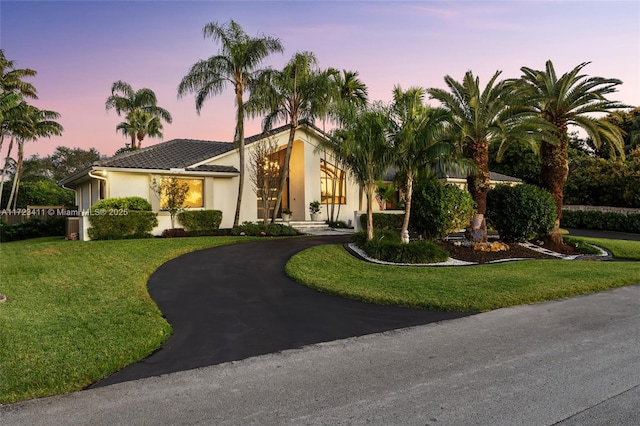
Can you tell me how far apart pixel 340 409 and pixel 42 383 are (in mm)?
2980

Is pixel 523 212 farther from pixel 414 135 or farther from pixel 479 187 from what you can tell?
pixel 414 135

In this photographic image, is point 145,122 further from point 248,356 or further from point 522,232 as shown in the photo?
point 248,356

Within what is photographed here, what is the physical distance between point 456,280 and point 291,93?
43.6 feet

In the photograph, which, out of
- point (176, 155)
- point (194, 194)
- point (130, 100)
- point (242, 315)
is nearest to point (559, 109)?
point (242, 315)

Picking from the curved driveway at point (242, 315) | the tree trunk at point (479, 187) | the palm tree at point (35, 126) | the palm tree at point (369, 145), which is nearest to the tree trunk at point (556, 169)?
the tree trunk at point (479, 187)

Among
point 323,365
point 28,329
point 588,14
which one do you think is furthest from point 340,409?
point 588,14

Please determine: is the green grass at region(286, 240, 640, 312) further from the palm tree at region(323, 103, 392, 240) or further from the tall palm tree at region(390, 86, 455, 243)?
the tall palm tree at region(390, 86, 455, 243)

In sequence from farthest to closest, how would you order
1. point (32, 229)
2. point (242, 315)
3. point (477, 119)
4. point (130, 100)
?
point (130, 100) → point (32, 229) → point (477, 119) → point (242, 315)

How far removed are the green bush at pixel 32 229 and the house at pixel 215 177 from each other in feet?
5.88

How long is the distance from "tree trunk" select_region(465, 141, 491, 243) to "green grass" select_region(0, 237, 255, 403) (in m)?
10.9

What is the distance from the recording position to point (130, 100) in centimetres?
3512

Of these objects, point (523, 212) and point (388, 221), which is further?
point (388, 221)

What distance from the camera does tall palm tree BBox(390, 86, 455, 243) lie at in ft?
42.7

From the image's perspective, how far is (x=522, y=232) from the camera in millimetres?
15391
